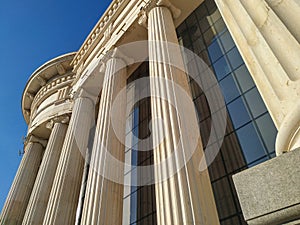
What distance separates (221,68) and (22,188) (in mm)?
21773

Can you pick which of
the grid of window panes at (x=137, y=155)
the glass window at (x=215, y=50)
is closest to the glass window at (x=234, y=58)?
the glass window at (x=215, y=50)

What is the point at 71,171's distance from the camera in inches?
649

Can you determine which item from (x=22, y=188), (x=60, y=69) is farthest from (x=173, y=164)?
(x=60, y=69)

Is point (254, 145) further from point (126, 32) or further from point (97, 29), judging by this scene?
point (97, 29)

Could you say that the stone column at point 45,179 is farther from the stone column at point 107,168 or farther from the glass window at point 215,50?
the glass window at point 215,50

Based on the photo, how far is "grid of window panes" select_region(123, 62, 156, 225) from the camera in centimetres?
1515

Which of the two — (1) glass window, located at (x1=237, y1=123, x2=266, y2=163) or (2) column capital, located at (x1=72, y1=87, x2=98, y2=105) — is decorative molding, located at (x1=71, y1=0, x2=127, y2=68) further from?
(1) glass window, located at (x1=237, y1=123, x2=266, y2=163)

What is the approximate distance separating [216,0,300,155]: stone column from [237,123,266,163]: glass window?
6.68 m

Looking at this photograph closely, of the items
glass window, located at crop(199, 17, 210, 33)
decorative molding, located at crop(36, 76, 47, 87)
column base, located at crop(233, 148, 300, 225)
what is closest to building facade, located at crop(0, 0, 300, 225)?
column base, located at crop(233, 148, 300, 225)

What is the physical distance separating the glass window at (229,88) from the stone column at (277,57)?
8058 millimetres

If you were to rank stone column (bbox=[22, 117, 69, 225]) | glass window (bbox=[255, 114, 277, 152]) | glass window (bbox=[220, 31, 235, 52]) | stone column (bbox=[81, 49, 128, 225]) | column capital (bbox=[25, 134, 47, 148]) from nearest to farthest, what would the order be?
glass window (bbox=[255, 114, 277, 152])
stone column (bbox=[81, 49, 128, 225])
glass window (bbox=[220, 31, 235, 52])
stone column (bbox=[22, 117, 69, 225])
column capital (bbox=[25, 134, 47, 148])

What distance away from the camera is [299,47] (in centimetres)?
363

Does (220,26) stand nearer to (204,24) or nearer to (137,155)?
(204,24)

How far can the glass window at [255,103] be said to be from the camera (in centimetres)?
1113
